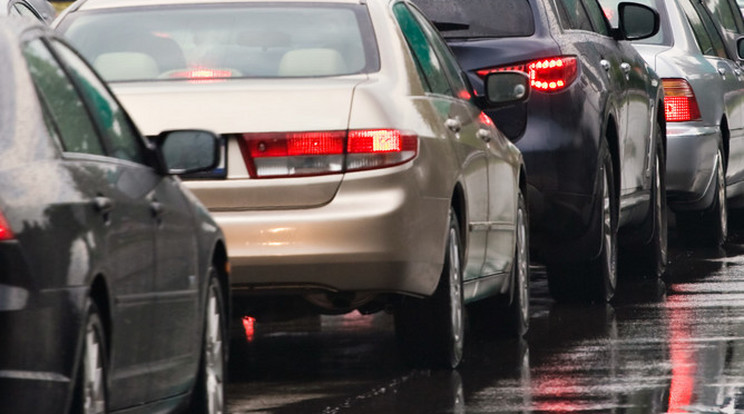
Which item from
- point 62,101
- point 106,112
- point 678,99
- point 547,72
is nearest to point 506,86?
point 547,72

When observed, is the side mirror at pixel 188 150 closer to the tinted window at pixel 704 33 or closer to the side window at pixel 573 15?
the side window at pixel 573 15

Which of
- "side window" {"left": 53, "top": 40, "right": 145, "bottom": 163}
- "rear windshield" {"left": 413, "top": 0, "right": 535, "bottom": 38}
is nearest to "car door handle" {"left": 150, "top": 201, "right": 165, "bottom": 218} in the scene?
"side window" {"left": 53, "top": 40, "right": 145, "bottom": 163}

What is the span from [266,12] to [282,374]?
1.50m

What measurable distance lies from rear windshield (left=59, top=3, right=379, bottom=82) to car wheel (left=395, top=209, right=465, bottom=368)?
826 millimetres

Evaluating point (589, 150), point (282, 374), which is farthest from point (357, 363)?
point (589, 150)

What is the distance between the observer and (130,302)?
606 centimetres

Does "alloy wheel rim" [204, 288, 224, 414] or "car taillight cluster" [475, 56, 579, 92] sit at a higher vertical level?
"car taillight cluster" [475, 56, 579, 92]

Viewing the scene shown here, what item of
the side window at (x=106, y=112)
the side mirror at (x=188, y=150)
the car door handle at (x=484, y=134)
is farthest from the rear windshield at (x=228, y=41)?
the side window at (x=106, y=112)

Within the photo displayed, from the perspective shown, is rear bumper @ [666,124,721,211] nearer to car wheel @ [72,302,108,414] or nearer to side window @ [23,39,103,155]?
side window @ [23,39,103,155]

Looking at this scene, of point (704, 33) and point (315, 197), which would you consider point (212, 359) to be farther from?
point (704, 33)

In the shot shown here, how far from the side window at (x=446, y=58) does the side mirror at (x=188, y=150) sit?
3.04 m

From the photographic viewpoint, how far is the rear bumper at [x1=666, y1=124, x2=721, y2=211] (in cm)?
1550

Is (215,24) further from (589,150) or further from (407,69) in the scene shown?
(589,150)

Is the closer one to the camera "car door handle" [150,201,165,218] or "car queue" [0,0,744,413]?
"car queue" [0,0,744,413]
